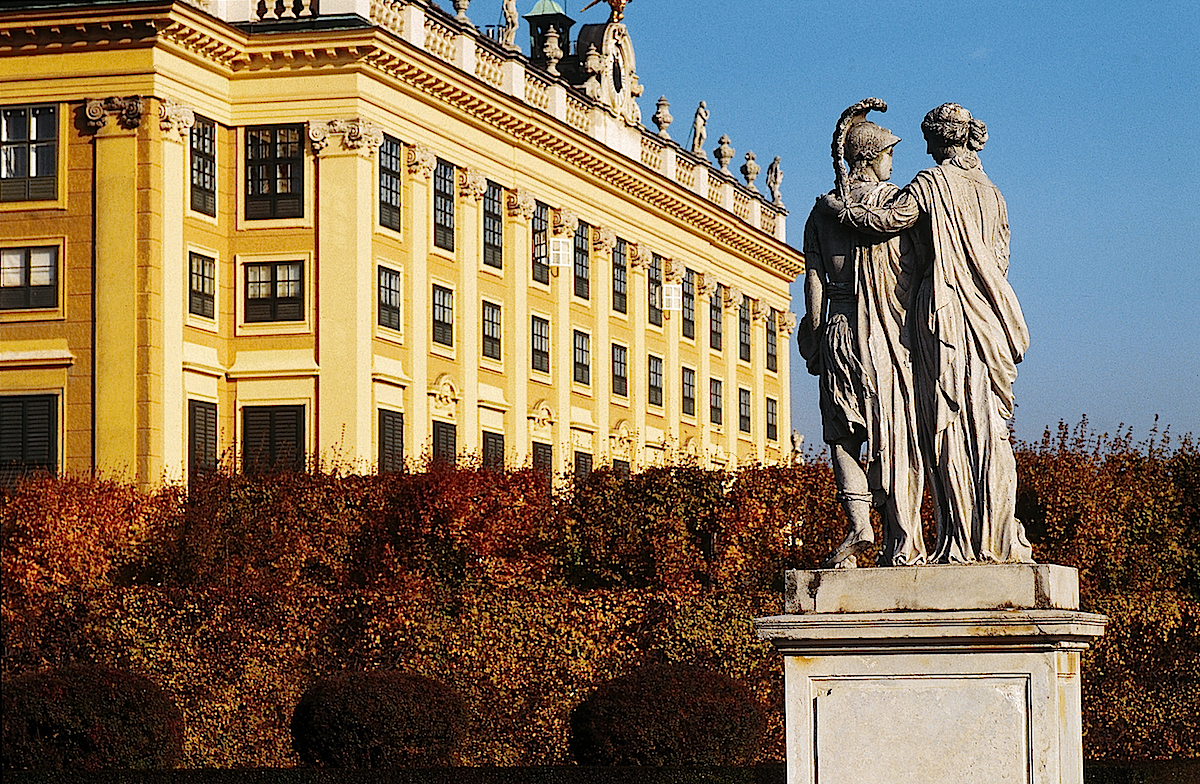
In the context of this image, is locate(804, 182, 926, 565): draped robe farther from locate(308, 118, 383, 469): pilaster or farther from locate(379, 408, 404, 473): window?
locate(379, 408, 404, 473): window

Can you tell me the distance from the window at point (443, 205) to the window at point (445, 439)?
4.45 m

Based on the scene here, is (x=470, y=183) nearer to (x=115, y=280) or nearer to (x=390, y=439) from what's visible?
(x=390, y=439)

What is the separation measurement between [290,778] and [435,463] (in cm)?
1540

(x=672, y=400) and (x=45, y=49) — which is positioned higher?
(x=45, y=49)

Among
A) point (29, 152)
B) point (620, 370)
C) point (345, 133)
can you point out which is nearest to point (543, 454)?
point (620, 370)

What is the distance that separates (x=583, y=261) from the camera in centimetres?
6819

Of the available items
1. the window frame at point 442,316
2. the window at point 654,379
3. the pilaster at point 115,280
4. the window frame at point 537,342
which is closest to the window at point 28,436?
the pilaster at point 115,280

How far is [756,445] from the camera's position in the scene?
3280 inches

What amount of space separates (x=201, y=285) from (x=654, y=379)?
2338cm

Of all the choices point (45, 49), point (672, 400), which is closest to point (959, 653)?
point (45, 49)

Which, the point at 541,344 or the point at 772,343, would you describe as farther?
the point at 772,343

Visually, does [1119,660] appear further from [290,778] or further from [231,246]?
[231,246]

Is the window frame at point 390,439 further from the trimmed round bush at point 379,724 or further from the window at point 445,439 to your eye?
A: the trimmed round bush at point 379,724

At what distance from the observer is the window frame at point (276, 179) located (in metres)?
54.2
